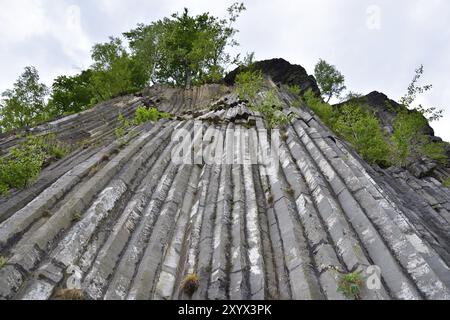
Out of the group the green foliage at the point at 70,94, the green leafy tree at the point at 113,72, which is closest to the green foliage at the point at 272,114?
the green leafy tree at the point at 113,72

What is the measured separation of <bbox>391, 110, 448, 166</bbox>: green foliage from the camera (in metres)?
17.9

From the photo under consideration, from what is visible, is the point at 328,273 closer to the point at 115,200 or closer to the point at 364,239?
the point at 364,239

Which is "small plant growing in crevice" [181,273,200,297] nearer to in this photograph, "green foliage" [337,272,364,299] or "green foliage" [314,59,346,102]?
"green foliage" [337,272,364,299]

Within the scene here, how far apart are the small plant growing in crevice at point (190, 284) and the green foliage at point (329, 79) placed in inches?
1405

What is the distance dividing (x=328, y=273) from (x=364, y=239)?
1.25 metres

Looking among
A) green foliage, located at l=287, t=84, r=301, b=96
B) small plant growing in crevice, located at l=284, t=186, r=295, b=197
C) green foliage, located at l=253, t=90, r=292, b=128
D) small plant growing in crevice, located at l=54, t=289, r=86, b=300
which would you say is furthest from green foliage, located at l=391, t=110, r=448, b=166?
small plant growing in crevice, located at l=54, t=289, r=86, b=300

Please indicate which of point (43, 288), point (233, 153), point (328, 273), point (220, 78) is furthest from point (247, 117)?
point (220, 78)

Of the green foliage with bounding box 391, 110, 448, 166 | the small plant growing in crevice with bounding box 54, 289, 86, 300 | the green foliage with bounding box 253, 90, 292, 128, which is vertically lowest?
the small plant growing in crevice with bounding box 54, 289, 86, 300

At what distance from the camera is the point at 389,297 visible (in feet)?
14.8

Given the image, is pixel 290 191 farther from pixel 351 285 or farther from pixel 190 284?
pixel 190 284

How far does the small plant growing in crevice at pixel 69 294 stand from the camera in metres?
4.49

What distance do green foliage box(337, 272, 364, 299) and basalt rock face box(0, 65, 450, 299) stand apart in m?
0.09

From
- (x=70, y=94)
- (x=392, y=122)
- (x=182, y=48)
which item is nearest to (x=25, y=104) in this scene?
(x=70, y=94)

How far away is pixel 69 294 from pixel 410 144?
20260 millimetres
